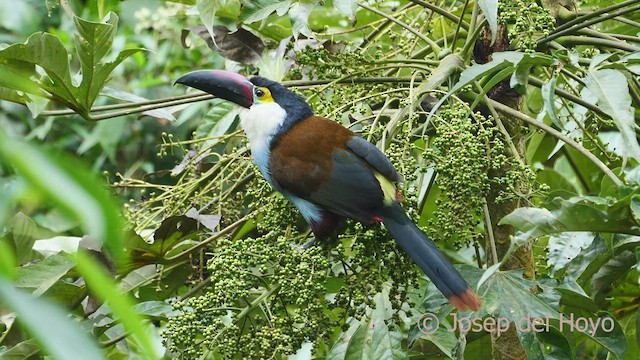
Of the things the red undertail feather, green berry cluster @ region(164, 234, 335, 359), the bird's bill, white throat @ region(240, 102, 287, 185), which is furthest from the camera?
the bird's bill

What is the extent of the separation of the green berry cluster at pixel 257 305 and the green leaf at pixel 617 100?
53 cm

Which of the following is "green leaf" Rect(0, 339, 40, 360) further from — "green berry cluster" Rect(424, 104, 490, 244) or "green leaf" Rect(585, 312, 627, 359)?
"green leaf" Rect(585, 312, 627, 359)

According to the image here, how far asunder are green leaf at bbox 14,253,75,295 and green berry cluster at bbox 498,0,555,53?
995mm

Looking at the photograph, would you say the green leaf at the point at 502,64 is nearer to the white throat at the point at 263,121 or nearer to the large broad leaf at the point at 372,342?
the large broad leaf at the point at 372,342

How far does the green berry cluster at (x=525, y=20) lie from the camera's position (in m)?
1.61

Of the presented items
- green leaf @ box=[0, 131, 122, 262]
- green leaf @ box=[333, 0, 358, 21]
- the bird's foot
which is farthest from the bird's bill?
green leaf @ box=[0, 131, 122, 262]

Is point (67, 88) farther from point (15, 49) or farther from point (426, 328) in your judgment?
point (426, 328)

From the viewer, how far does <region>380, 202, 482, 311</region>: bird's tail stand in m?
1.54

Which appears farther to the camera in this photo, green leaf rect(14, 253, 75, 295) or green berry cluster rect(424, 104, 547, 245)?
green leaf rect(14, 253, 75, 295)

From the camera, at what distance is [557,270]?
1.69 m

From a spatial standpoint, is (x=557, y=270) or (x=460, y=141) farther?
(x=557, y=270)

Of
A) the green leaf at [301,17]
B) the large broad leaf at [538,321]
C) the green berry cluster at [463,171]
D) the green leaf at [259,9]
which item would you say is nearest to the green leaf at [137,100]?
the green leaf at [259,9]

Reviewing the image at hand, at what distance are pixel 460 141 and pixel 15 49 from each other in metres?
0.93

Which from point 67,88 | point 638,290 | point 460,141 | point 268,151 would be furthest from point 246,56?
point 638,290
